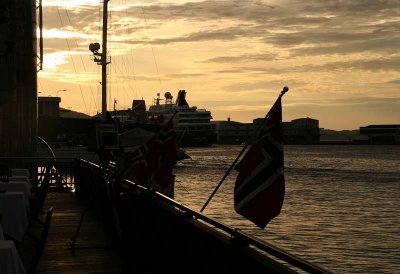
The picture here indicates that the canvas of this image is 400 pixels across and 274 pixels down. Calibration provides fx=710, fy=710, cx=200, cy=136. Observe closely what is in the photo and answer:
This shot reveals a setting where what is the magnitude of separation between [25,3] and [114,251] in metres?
16.3

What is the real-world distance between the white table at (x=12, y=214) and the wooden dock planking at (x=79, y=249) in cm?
58

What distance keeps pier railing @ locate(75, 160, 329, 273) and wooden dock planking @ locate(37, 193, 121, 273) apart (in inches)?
14.5

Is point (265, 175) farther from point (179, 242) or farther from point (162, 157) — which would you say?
point (162, 157)

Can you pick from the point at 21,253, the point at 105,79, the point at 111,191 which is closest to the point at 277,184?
the point at 111,191

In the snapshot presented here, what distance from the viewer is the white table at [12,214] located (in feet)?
37.5

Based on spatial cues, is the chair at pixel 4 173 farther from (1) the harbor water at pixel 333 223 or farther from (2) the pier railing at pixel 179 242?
(1) the harbor water at pixel 333 223

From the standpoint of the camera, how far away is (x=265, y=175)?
6316 millimetres

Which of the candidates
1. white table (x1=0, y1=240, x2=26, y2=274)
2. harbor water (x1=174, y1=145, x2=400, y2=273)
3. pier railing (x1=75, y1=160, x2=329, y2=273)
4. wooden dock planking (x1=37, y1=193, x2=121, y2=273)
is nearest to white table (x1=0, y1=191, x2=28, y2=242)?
wooden dock planking (x1=37, y1=193, x2=121, y2=273)

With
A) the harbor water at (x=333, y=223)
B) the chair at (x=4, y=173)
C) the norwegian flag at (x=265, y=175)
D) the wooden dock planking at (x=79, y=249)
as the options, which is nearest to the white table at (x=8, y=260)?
the norwegian flag at (x=265, y=175)

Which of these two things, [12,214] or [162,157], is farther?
[12,214]

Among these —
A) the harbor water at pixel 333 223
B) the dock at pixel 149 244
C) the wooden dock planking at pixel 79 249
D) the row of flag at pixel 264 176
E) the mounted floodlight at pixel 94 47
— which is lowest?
the harbor water at pixel 333 223

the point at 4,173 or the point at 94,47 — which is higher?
the point at 94,47

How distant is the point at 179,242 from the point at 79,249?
13.4 ft

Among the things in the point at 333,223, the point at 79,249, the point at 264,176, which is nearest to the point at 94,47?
the point at 333,223
